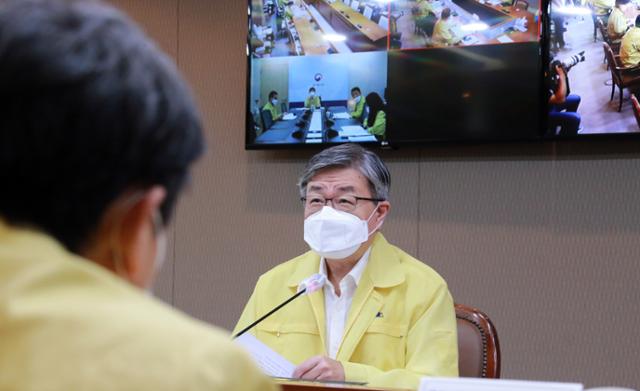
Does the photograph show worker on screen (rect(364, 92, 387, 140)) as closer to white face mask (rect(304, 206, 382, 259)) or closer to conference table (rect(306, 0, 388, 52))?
conference table (rect(306, 0, 388, 52))

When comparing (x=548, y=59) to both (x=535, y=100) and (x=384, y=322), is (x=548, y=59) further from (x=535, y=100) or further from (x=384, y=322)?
(x=384, y=322)

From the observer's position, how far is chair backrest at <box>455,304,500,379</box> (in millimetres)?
2379

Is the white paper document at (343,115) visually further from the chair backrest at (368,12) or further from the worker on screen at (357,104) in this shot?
the chair backrest at (368,12)

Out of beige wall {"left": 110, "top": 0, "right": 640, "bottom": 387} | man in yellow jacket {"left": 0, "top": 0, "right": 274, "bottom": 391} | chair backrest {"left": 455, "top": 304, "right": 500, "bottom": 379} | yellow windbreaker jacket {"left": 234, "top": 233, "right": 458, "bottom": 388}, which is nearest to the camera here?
man in yellow jacket {"left": 0, "top": 0, "right": 274, "bottom": 391}

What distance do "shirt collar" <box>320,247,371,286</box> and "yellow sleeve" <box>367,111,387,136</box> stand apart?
1.21 metres

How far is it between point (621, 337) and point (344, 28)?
1.72 m

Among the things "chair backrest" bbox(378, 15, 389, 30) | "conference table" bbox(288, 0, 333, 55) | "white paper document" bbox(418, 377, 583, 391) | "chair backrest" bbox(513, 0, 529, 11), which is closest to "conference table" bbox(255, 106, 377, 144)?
"conference table" bbox(288, 0, 333, 55)

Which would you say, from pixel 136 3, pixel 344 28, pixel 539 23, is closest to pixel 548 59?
pixel 539 23

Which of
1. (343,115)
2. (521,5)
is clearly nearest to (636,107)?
(521,5)

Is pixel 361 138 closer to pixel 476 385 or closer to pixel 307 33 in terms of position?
pixel 307 33

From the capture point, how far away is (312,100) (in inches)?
151

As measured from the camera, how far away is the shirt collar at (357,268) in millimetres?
2475

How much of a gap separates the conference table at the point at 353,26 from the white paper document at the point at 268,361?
1955 mm

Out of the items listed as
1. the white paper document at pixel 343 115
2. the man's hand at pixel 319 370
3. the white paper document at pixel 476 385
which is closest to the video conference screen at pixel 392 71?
the white paper document at pixel 343 115
